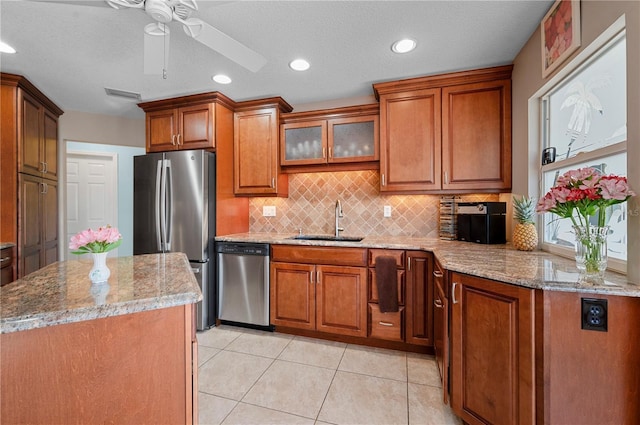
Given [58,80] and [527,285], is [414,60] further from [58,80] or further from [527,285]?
[58,80]

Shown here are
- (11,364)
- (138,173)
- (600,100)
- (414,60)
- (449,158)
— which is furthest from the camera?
(138,173)

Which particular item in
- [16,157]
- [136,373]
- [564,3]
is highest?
[564,3]

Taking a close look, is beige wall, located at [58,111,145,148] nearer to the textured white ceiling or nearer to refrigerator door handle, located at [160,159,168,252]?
the textured white ceiling

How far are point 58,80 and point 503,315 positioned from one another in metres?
3.86

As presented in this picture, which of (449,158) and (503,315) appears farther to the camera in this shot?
(449,158)

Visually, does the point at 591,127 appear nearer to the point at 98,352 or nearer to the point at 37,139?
the point at 98,352

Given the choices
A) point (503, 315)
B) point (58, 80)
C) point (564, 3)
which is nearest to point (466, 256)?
point (503, 315)

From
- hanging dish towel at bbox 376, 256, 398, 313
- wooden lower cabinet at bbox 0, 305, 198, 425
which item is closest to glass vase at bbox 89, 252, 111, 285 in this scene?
wooden lower cabinet at bbox 0, 305, 198, 425

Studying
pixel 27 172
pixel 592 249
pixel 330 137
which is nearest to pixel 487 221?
pixel 592 249

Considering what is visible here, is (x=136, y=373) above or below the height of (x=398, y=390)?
above

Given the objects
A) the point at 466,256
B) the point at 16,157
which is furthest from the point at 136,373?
the point at 16,157

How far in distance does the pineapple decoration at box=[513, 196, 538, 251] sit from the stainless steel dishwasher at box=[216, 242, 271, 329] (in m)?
2.04

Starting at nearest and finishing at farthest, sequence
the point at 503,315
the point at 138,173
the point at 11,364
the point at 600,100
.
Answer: the point at 11,364 < the point at 503,315 < the point at 600,100 < the point at 138,173

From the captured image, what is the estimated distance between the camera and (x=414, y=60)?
2164 mm
